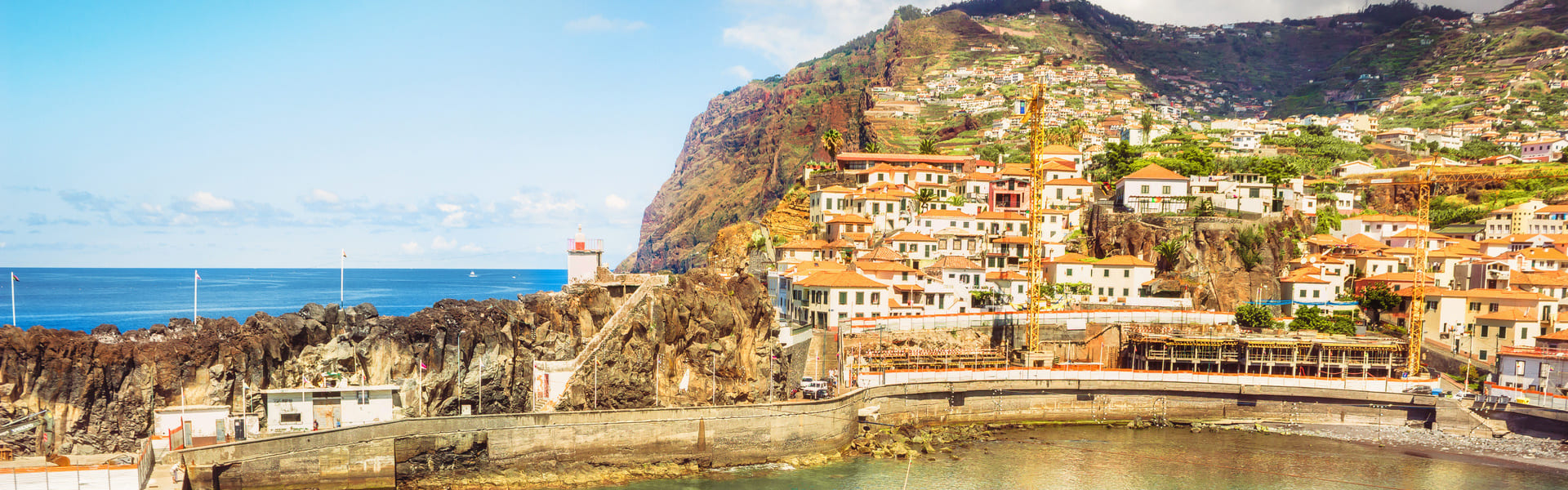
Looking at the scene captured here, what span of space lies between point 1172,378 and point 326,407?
49239 mm

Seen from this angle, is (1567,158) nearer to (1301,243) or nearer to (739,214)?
(1301,243)

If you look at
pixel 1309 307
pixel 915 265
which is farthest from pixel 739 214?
pixel 1309 307

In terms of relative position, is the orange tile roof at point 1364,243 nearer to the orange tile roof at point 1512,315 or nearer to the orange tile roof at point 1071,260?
the orange tile roof at point 1512,315

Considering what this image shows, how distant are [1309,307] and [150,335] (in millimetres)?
72699

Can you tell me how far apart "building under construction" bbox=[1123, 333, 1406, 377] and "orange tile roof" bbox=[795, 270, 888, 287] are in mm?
19651

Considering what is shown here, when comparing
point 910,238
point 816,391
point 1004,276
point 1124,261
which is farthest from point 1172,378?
point 816,391

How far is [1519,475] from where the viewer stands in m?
46.7

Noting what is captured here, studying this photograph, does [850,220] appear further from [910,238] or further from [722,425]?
[722,425]

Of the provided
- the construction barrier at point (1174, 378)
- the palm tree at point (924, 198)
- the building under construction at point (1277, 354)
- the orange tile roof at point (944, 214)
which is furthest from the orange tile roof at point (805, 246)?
the building under construction at point (1277, 354)

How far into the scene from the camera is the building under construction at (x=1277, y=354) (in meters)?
62.5

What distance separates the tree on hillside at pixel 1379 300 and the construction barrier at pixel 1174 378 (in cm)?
1162

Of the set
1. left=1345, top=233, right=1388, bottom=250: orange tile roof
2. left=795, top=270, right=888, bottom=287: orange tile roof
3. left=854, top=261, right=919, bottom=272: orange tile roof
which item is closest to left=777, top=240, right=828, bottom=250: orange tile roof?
left=854, top=261, right=919, bottom=272: orange tile roof

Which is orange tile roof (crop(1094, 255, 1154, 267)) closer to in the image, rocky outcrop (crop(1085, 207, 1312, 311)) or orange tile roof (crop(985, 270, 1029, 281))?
rocky outcrop (crop(1085, 207, 1312, 311))

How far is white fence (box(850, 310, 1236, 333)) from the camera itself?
62.0 meters
